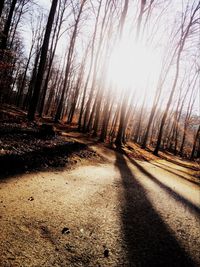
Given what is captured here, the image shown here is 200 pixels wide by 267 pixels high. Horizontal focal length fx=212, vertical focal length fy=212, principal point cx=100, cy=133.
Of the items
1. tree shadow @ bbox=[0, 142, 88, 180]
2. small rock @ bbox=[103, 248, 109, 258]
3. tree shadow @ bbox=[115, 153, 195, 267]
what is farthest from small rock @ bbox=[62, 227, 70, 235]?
tree shadow @ bbox=[0, 142, 88, 180]

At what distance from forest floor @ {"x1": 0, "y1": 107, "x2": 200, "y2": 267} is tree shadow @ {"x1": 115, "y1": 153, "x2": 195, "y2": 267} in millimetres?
17

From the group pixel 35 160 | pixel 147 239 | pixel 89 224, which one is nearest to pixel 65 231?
pixel 89 224

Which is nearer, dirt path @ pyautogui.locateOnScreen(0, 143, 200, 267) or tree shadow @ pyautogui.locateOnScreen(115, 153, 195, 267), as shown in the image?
dirt path @ pyautogui.locateOnScreen(0, 143, 200, 267)

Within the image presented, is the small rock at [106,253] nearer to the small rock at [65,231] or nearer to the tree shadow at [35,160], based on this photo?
the small rock at [65,231]

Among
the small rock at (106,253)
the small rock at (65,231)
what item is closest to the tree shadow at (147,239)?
the small rock at (106,253)

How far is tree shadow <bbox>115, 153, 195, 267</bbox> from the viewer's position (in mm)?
3205

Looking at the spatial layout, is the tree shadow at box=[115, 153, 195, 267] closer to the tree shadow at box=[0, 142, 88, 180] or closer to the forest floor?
the forest floor

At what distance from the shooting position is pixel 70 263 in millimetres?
2699

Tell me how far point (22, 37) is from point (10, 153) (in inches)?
1158

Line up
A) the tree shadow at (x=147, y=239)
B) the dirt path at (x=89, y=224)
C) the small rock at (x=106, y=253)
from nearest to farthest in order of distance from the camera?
the dirt path at (x=89, y=224) < the small rock at (x=106, y=253) < the tree shadow at (x=147, y=239)

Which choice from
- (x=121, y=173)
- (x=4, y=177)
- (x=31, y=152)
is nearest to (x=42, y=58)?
(x=31, y=152)

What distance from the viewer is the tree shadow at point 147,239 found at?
10.5ft

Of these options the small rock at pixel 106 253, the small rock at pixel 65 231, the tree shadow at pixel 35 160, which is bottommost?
the small rock at pixel 106 253

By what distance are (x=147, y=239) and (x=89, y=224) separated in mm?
1050
